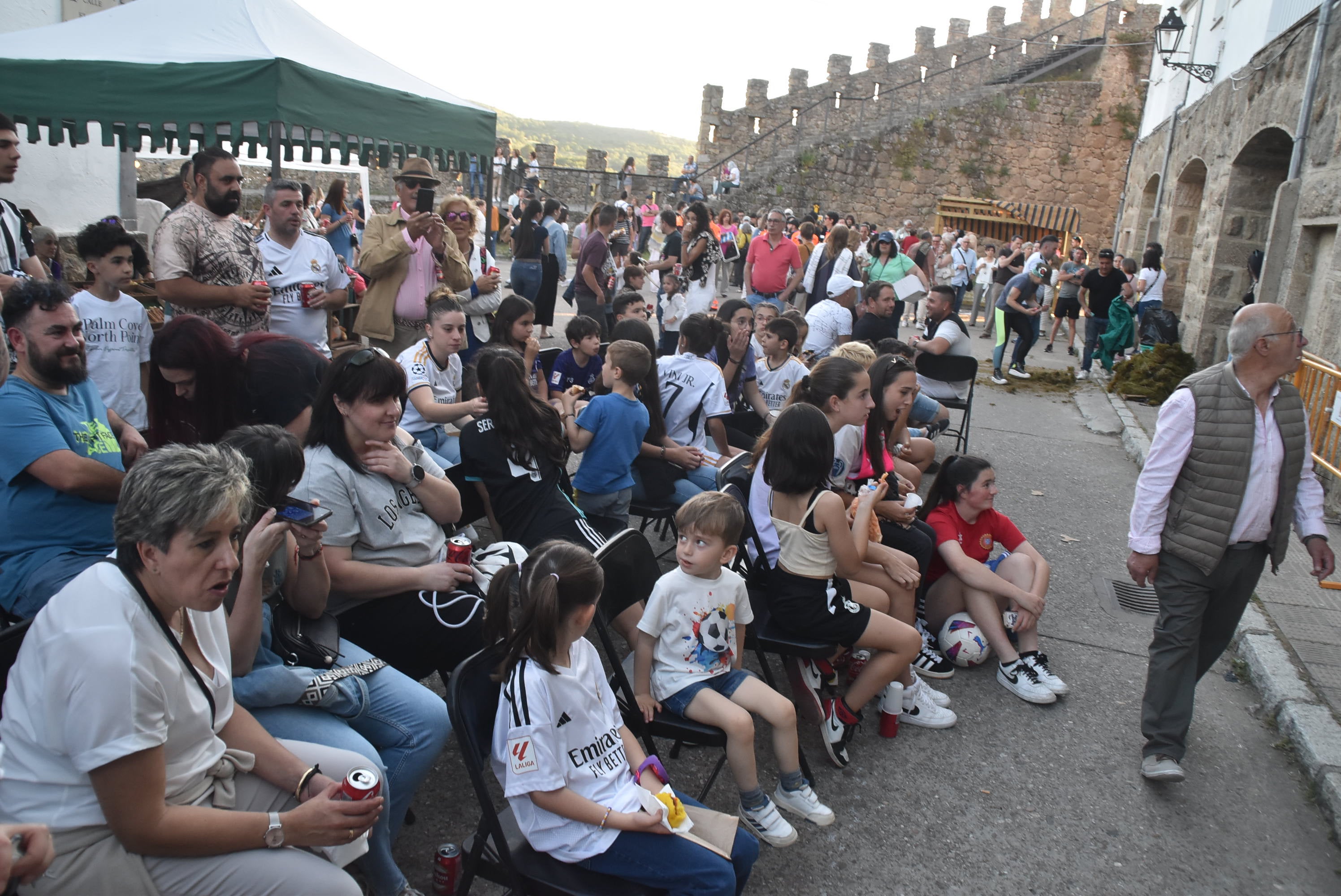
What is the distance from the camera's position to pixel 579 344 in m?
5.20

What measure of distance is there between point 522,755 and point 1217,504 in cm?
266

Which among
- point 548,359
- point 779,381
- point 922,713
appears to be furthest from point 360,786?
point 779,381

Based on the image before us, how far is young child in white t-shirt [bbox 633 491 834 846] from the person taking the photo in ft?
9.29

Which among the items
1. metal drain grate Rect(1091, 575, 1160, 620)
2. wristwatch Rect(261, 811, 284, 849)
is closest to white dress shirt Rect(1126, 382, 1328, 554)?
metal drain grate Rect(1091, 575, 1160, 620)

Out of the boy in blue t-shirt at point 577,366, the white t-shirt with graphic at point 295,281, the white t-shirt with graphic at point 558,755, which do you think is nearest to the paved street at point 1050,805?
the white t-shirt with graphic at point 558,755

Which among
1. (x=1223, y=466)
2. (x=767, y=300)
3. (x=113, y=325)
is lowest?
(x=1223, y=466)

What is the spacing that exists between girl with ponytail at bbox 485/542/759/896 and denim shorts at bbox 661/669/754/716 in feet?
1.74

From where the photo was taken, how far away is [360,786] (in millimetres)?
1896

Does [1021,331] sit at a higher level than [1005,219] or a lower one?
lower

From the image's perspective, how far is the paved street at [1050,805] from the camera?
9.29 ft

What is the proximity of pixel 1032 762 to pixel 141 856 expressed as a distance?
10.1 feet

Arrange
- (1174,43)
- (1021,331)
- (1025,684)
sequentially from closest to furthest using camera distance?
(1025,684), (1021,331), (1174,43)

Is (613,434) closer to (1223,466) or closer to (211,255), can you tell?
(211,255)

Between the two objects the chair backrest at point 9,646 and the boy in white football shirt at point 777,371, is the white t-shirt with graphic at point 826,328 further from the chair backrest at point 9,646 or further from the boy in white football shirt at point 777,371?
the chair backrest at point 9,646
